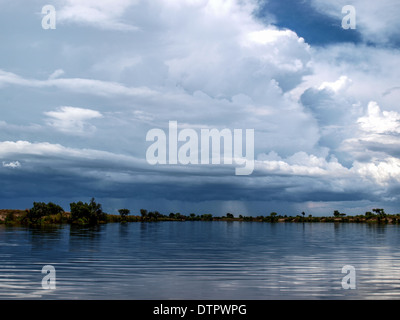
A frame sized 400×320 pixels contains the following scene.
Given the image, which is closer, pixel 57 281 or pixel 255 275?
pixel 57 281

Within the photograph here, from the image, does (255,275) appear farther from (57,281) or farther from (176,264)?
(57,281)

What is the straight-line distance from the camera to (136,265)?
51.7 meters

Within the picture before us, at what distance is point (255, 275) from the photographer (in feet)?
144

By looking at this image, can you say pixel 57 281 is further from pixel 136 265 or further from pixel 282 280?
pixel 282 280
